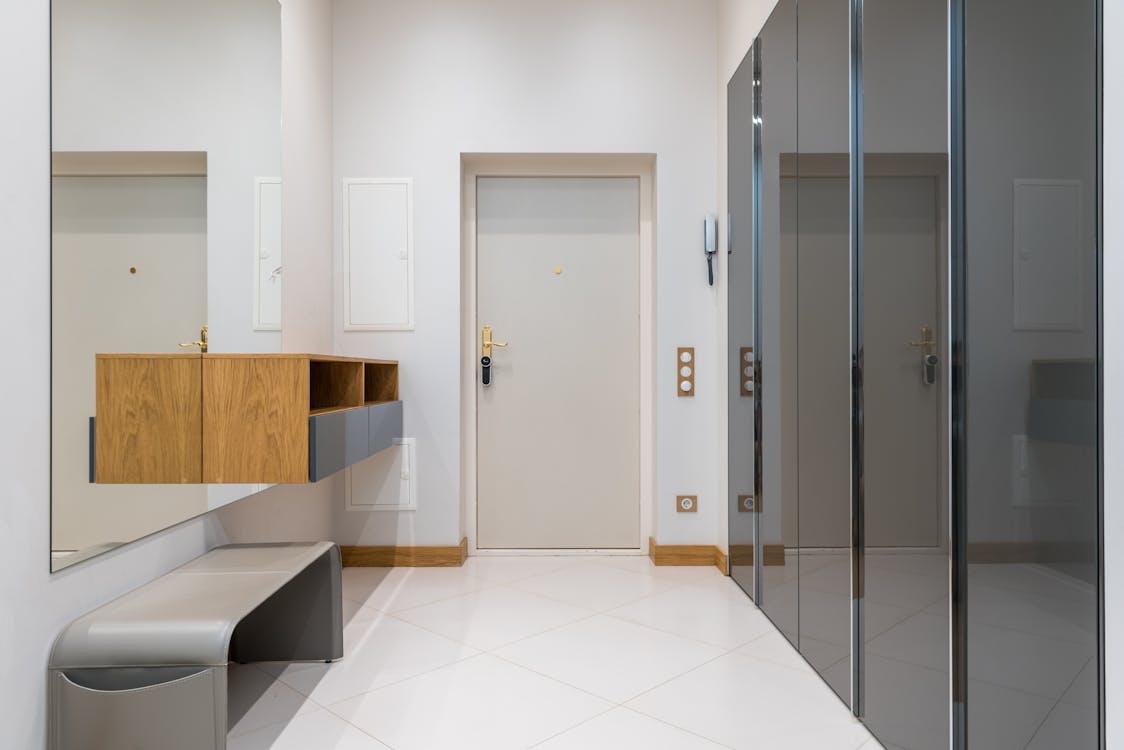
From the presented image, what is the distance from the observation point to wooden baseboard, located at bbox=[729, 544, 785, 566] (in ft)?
8.21

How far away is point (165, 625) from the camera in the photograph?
150 centimetres

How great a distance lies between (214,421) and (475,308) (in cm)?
186

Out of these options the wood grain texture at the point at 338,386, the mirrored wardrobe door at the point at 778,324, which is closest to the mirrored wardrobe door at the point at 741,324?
the mirrored wardrobe door at the point at 778,324

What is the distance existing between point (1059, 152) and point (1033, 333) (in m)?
0.30

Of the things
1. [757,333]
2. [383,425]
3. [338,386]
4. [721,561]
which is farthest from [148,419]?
[721,561]

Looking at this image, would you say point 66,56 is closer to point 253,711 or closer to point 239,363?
point 239,363

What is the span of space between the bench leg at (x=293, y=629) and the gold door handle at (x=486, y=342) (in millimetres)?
1599

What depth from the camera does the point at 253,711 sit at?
193 centimetres

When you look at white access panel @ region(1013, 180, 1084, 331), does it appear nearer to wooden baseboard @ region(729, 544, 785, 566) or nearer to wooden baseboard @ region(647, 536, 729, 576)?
wooden baseboard @ region(729, 544, 785, 566)

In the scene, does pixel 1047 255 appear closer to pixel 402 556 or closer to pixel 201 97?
pixel 201 97

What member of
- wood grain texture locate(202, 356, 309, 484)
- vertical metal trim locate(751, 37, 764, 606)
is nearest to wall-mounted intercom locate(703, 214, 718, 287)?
vertical metal trim locate(751, 37, 764, 606)

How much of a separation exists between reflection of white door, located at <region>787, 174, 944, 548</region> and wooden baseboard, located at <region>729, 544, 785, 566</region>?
263 millimetres

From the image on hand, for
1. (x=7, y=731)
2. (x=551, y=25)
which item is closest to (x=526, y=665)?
(x=7, y=731)

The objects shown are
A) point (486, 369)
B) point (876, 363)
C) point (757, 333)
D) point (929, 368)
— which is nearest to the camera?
point (929, 368)
